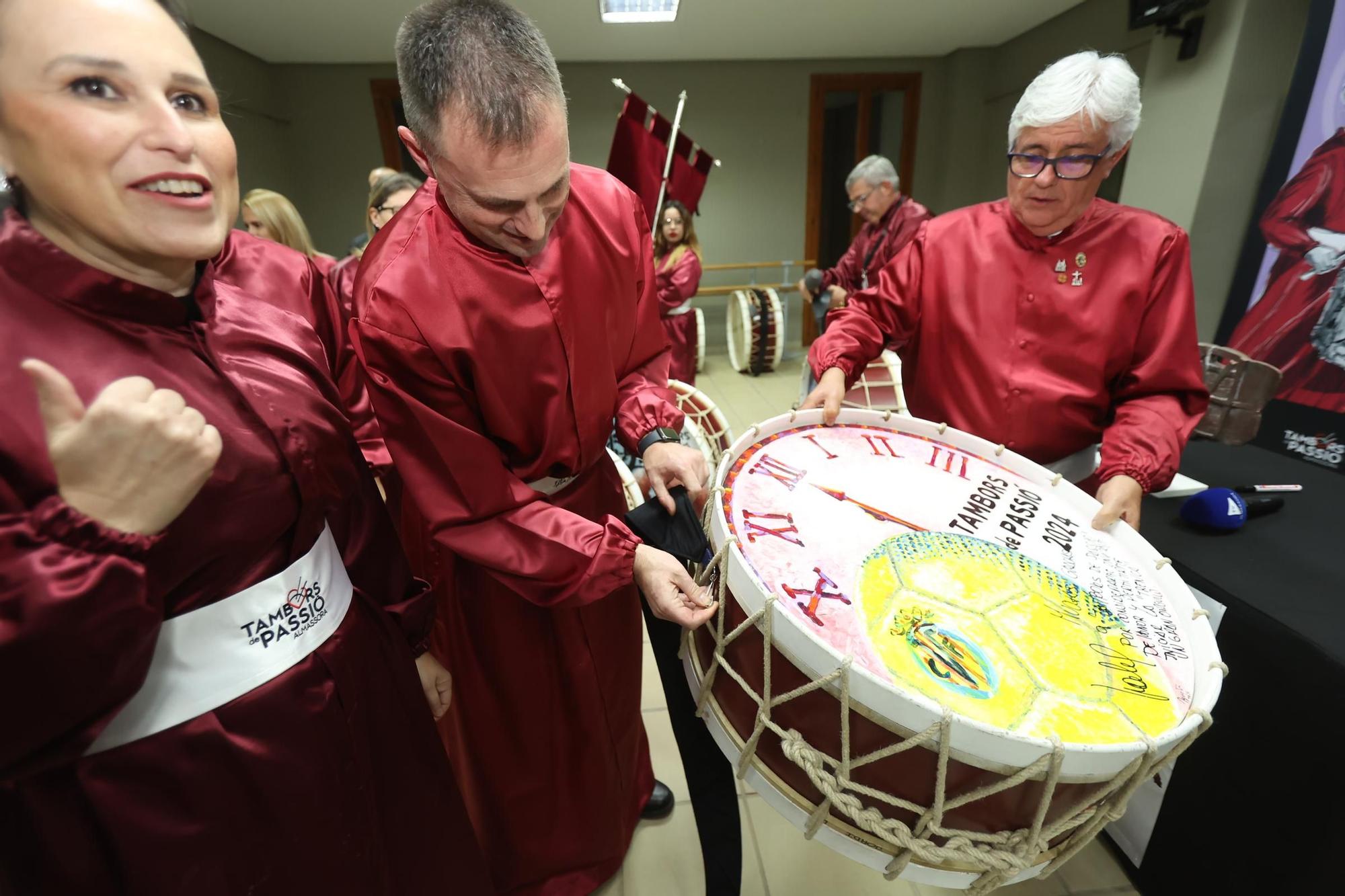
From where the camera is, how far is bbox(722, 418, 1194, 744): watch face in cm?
70

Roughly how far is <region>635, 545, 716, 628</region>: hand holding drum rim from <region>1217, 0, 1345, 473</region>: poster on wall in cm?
247

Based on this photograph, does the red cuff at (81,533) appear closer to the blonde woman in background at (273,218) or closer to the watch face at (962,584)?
the watch face at (962,584)

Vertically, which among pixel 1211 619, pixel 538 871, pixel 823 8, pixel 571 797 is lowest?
pixel 538 871

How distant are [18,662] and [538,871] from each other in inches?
46.1

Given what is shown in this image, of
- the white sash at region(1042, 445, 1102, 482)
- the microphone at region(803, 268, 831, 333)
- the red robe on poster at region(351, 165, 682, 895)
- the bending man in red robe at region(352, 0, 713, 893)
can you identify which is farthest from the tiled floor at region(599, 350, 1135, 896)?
the microphone at region(803, 268, 831, 333)

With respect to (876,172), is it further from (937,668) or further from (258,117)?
(258,117)

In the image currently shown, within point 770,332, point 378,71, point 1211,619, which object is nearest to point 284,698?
point 1211,619

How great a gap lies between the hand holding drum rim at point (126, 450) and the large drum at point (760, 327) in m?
4.85

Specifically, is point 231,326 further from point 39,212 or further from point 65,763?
point 65,763

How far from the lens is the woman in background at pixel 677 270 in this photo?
429 centimetres

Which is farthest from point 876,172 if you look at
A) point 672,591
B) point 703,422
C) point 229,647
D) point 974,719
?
point 229,647

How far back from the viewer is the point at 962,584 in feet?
2.73

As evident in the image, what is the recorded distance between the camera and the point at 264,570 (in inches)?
26.7

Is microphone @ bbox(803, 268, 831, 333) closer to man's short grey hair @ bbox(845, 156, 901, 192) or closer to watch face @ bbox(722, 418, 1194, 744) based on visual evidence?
man's short grey hair @ bbox(845, 156, 901, 192)
